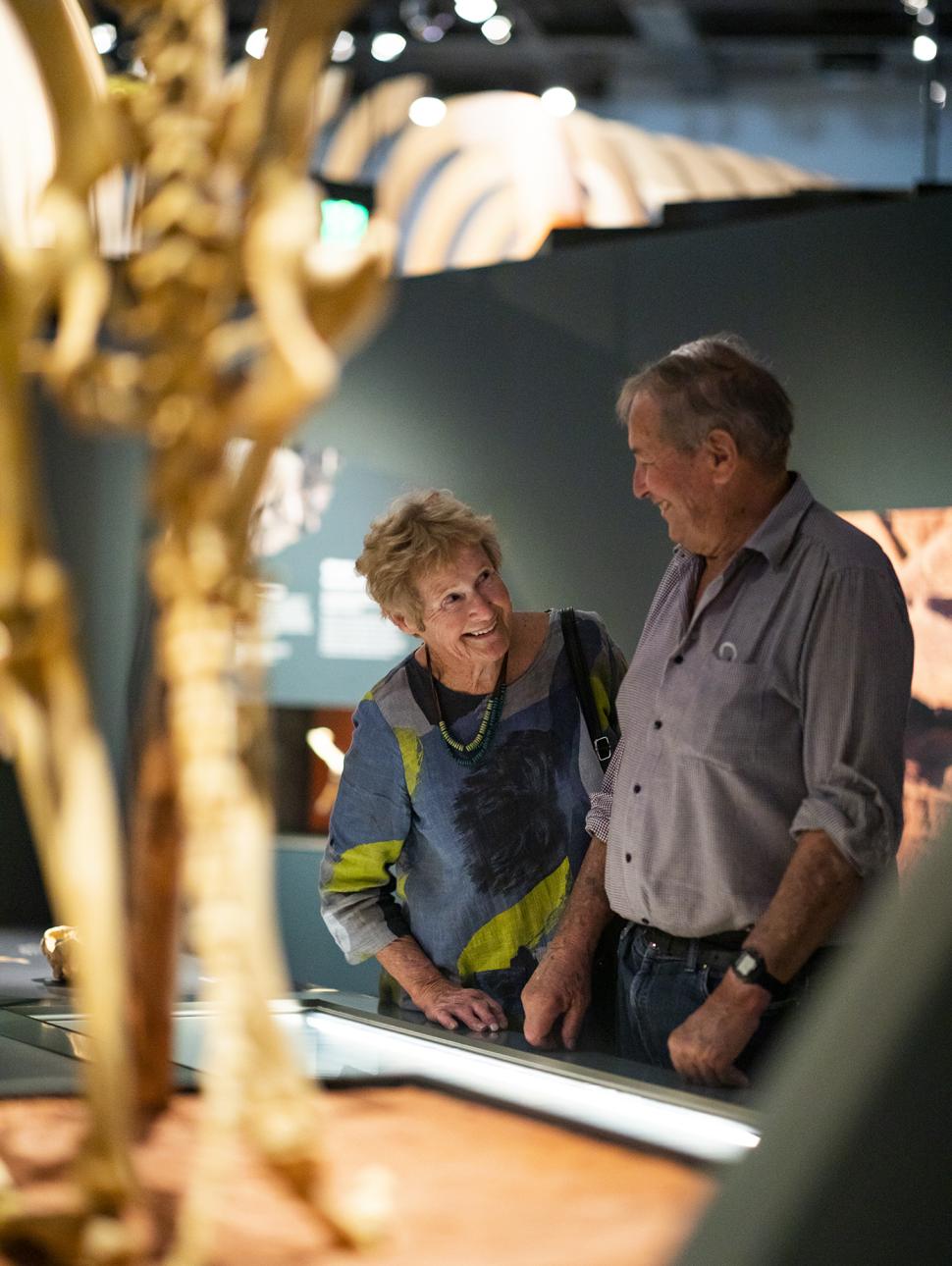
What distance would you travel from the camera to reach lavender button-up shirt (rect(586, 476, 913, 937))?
183 cm

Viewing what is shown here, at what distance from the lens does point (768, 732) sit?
6.29 feet

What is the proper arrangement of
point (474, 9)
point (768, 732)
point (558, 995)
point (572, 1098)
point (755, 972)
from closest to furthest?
point (572, 1098) → point (755, 972) → point (768, 732) → point (558, 995) → point (474, 9)

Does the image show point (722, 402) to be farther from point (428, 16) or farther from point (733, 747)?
point (428, 16)

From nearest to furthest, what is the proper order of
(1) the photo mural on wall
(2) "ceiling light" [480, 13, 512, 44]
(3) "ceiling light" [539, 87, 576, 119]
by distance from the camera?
(1) the photo mural on wall → (2) "ceiling light" [480, 13, 512, 44] → (3) "ceiling light" [539, 87, 576, 119]

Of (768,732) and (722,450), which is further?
(722,450)

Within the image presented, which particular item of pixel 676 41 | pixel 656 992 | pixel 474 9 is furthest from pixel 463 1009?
pixel 676 41

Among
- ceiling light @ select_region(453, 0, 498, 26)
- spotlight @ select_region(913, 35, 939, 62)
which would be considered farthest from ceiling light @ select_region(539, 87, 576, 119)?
spotlight @ select_region(913, 35, 939, 62)

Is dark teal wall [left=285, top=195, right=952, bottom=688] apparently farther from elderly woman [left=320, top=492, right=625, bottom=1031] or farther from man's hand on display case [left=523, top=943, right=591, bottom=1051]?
man's hand on display case [left=523, top=943, right=591, bottom=1051]

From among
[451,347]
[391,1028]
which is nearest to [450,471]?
[451,347]

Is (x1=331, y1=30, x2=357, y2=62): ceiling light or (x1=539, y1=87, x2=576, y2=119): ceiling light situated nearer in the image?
(x1=331, y1=30, x2=357, y2=62): ceiling light

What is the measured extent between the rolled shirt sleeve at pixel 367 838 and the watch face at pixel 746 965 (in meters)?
→ 0.58

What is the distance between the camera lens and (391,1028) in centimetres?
147

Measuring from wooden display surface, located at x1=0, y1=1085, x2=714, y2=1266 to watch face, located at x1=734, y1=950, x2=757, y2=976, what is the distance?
0.77 metres

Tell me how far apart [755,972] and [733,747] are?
0.92 ft
